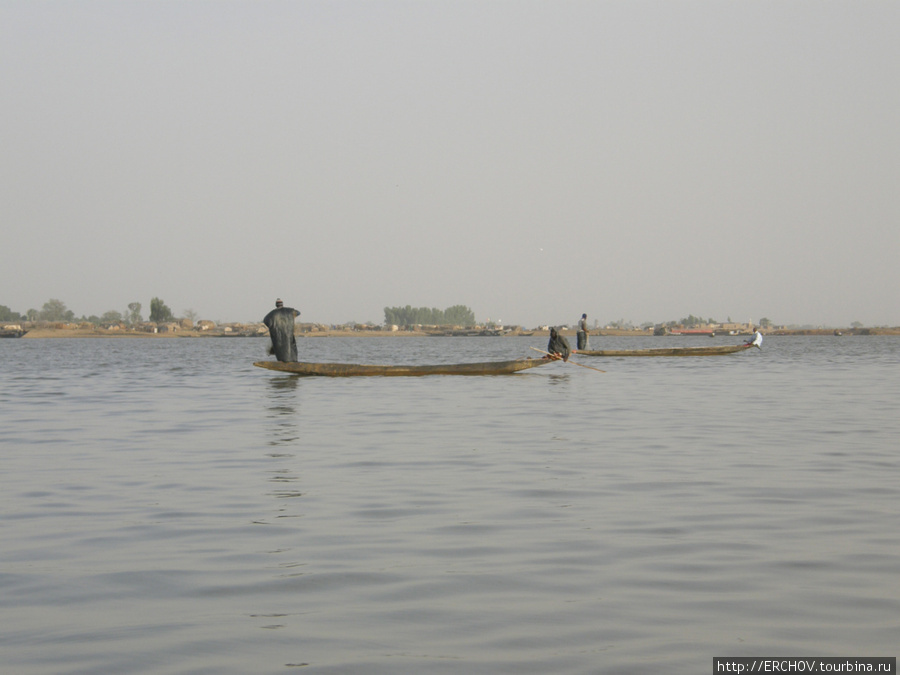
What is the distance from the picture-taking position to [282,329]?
1150 inches

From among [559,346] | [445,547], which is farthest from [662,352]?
[445,547]

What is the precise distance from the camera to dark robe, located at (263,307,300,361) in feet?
94.6

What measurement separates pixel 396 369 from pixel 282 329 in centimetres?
416

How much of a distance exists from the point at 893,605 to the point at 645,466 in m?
6.29

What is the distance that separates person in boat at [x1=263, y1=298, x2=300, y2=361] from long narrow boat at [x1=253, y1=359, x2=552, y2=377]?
42 centimetres

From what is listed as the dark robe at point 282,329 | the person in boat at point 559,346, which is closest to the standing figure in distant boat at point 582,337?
the person in boat at point 559,346

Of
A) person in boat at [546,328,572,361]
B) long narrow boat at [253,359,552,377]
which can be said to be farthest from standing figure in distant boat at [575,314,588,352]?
long narrow boat at [253,359,552,377]

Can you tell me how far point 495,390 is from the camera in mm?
27391

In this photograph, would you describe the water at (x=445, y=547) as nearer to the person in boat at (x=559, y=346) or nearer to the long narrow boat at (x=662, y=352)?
the person in boat at (x=559, y=346)

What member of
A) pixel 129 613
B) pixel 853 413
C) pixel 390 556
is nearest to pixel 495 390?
pixel 853 413

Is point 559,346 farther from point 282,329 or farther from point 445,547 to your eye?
point 445,547

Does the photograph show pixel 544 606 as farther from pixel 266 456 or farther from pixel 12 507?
pixel 266 456

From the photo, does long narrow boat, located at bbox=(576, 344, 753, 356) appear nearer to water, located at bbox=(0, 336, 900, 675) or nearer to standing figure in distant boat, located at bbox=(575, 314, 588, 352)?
standing figure in distant boat, located at bbox=(575, 314, 588, 352)

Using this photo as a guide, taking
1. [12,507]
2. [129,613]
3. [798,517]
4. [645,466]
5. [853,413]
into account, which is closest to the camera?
[129,613]
